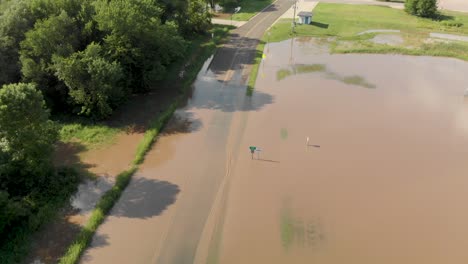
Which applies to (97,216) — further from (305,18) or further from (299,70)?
(305,18)

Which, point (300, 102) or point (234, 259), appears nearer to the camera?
point (234, 259)

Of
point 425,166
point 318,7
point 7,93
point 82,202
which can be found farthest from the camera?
point 318,7

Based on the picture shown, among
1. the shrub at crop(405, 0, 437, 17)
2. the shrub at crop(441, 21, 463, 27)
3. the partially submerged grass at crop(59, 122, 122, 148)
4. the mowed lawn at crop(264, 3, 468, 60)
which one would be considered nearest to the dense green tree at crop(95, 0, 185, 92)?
the partially submerged grass at crop(59, 122, 122, 148)

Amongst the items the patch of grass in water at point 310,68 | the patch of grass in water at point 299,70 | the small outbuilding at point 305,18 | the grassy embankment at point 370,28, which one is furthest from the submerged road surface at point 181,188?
the small outbuilding at point 305,18

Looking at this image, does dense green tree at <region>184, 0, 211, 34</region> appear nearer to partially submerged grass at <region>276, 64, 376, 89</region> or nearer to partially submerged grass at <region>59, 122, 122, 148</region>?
partially submerged grass at <region>276, 64, 376, 89</region>

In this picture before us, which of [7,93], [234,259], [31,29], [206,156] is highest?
[31,29]

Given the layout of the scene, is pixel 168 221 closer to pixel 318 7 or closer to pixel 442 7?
pixel 318 7

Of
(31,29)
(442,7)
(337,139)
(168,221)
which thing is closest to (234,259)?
(168,221)
